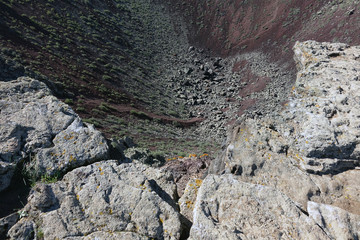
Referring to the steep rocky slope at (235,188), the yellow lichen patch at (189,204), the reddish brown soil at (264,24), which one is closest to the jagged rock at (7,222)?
the steep rocky slope at (235,188)

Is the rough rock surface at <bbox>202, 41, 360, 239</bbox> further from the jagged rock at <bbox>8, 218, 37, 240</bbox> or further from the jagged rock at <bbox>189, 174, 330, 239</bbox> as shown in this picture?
the jagged rock at <bbox>8, 218, 37, 240</bbox>

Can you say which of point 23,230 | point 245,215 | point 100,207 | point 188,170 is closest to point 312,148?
point 245,215

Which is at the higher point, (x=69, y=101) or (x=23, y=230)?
(x=23, y=230)

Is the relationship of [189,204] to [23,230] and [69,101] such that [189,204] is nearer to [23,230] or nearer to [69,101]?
[23,230]

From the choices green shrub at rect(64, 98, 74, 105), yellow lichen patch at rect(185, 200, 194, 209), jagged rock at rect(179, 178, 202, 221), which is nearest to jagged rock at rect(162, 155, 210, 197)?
jagged rock at rect(179, 178, 202, 221)

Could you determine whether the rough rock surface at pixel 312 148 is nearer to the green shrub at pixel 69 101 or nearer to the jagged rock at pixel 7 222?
the jagged rock at pixel 7 222
